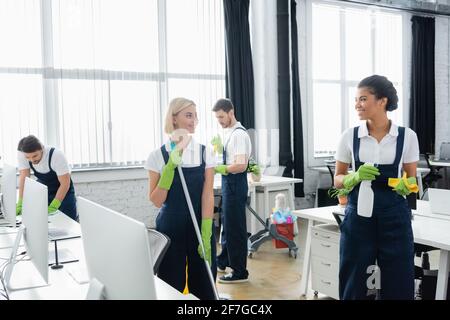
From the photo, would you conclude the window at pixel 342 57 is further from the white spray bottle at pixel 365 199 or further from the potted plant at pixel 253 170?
the white spray bottle at pixel 365 199

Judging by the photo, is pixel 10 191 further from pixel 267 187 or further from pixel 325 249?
pixel 267 187

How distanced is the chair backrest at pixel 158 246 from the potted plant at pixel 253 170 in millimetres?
2559

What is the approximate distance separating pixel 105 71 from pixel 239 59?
178 centimetres

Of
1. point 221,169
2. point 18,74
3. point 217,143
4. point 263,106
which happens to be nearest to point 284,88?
point 263,106

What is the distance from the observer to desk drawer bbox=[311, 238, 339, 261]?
3.28 meters

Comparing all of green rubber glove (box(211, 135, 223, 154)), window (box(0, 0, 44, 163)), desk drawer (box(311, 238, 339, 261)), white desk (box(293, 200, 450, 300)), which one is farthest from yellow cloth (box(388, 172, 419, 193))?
window (box(0, 0, 44, 163))

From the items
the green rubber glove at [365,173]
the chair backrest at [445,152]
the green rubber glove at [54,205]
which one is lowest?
the green rubber glove at [54,205]

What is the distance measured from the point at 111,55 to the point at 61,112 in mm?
908

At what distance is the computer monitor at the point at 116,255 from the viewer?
1.12 metres

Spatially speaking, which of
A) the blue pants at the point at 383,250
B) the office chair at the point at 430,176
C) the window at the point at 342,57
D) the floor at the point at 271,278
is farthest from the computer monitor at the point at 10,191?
the office chair at the point at 430,176

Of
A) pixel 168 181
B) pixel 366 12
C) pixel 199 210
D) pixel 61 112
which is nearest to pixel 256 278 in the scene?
pixel 199 210

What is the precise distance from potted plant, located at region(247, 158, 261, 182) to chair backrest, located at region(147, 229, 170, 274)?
8.39 ft

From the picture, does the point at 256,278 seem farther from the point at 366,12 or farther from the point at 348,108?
the point at 366,12

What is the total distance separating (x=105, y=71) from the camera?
5.74m
